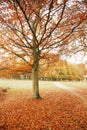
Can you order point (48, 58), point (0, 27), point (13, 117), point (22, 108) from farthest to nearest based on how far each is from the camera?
point (48, 58) < point (0, 27) < point (22, 108) < point (13, 117)

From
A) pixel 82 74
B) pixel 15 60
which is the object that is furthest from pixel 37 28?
pixel 82 74

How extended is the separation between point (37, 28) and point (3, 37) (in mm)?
3523

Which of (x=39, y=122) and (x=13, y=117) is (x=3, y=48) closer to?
(x=13, y=117)

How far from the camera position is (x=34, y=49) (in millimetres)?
15734

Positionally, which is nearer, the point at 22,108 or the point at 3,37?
the point at 22,108

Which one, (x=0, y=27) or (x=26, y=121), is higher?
(x=0, y=27)

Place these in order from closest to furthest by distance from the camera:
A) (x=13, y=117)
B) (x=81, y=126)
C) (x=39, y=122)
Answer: (x=81, y=126)
(x=39, y=122)
(x=13, y=117)

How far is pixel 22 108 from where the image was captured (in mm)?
12562

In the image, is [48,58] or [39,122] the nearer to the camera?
[39,122]

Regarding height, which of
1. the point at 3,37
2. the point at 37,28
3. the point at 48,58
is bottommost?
the point at 48,58

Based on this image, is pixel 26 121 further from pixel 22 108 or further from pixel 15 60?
pixel 15 60

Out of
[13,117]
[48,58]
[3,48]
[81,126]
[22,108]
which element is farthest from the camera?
[48,58]

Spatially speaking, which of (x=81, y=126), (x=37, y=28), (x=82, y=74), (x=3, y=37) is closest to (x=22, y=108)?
(x=81, y=126)

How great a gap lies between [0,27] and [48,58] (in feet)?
17.4
